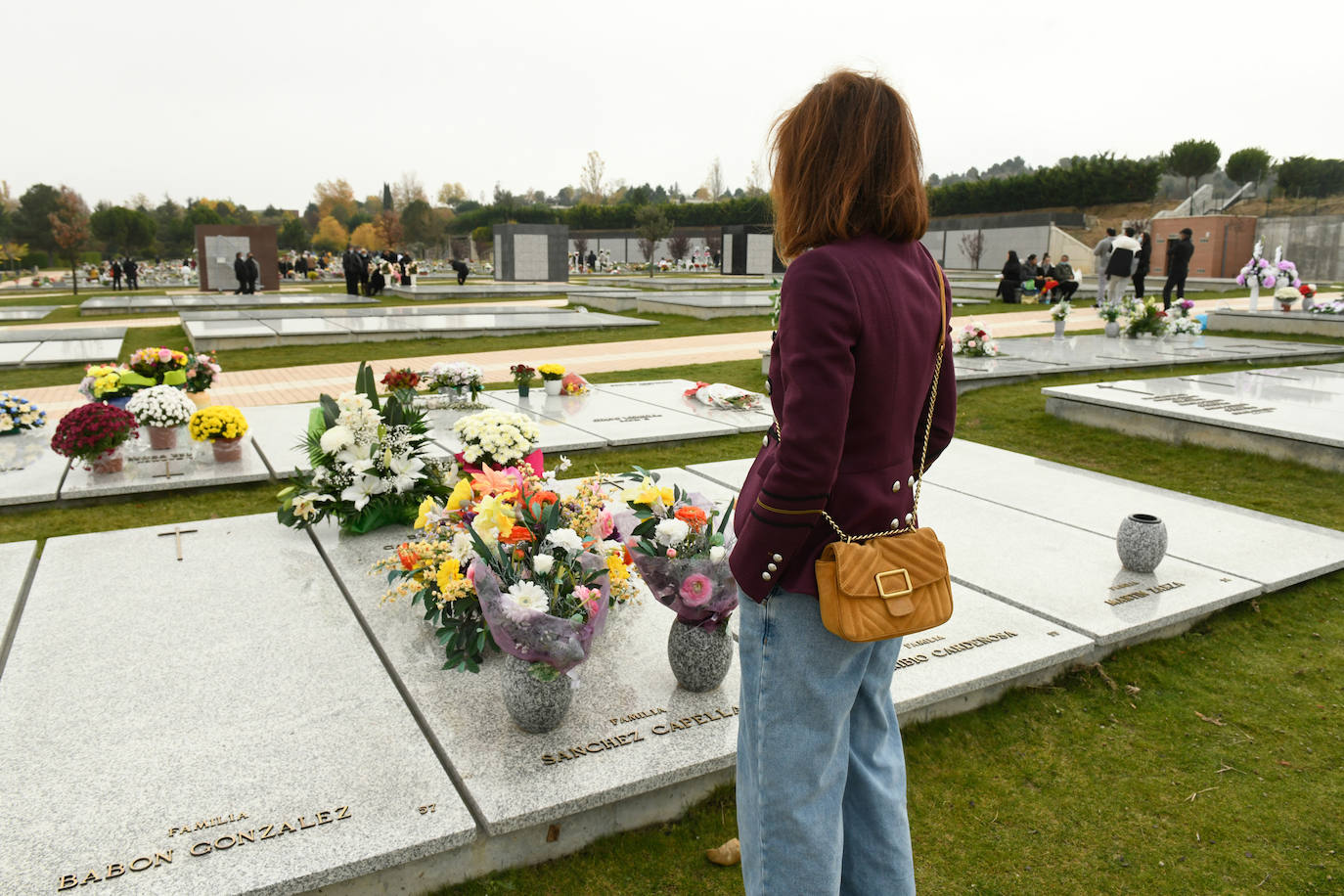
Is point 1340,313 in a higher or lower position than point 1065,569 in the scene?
higher

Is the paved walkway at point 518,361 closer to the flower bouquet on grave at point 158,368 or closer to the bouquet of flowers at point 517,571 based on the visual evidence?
the flower bouquet on grave at point 158,368

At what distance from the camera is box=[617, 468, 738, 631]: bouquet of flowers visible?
10.7 ft

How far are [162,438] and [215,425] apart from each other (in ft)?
2.65

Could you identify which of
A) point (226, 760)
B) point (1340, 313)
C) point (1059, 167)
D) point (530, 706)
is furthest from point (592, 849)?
point (1059, 167)

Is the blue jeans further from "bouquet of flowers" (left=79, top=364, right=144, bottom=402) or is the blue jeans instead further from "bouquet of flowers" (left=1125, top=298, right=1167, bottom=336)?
"bouquet of flowers" (left=1125, top=298, right=1167, bottom=336)

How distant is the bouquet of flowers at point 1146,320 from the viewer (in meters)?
14.2

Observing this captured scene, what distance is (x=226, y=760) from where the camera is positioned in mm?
2996

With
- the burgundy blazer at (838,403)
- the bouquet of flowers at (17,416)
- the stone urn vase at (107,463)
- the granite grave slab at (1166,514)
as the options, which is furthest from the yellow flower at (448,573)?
the bouquet of flowers at (17,416)

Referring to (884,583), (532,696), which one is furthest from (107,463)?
(884,583)

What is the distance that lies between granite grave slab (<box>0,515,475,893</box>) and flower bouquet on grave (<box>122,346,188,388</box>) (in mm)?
3644

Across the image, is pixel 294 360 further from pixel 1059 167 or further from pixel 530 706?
pixel 1059 167

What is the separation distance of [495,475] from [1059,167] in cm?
5624

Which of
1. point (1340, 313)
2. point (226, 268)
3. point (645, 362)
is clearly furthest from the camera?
point (226, 268)

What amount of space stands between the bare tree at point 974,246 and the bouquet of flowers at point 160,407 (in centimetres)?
4728
